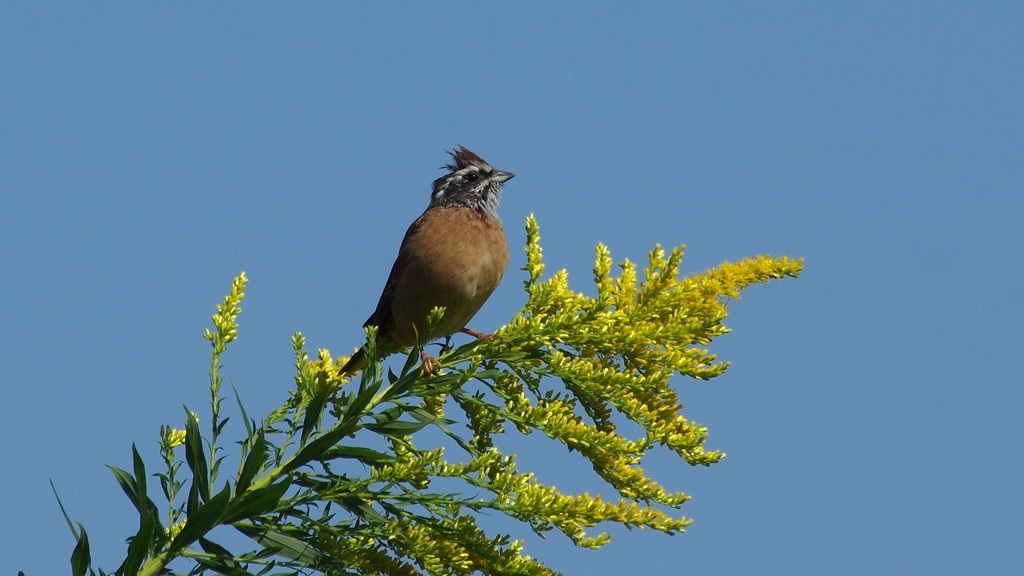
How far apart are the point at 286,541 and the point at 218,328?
101 centimetres

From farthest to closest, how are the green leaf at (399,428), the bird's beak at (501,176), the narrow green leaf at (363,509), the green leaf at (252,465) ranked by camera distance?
the bird's beak at (501,176)
the green leaf at (399,428)
the narrow green leaf at (363,509)
the green leaf at (252,465)

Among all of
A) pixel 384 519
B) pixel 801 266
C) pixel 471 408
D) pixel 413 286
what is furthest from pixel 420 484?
pixel 413 286

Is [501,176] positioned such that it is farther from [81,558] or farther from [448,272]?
[81,558]

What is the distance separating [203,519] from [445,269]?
2942 mm

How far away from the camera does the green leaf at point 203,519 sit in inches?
147

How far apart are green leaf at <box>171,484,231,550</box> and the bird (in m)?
2.18

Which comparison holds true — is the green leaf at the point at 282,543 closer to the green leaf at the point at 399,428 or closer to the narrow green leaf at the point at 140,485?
the narrow green leaf at the point at 140,485

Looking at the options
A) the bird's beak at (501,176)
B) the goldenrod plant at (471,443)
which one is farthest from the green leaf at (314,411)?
the bird's beak at (501,176)

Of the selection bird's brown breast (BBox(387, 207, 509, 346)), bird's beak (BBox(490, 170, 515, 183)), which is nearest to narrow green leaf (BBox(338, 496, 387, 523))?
bird's brown breast (BBox(387, 207, 509, 346))

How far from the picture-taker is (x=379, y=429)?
4.21 meters

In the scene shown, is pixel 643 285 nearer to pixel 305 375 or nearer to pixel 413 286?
pixel 305 375

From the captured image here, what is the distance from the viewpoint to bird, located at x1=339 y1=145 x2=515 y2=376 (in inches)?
255

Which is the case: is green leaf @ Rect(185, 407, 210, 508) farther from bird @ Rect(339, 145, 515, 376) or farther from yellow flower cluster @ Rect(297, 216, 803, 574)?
bird @ Rect(339, 145, 515, 376)

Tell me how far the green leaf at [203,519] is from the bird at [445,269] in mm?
2182
